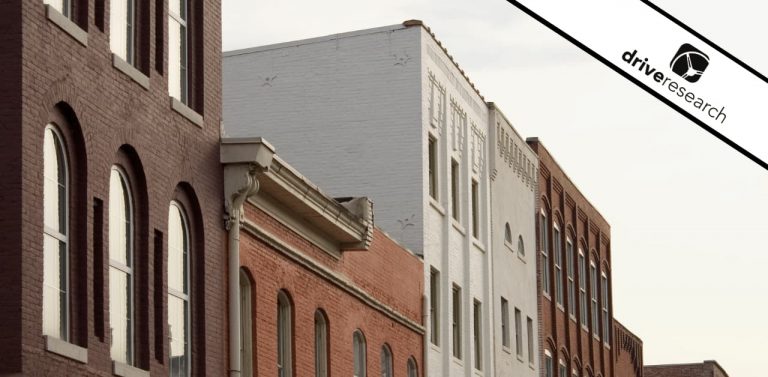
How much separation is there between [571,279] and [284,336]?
2646 cm

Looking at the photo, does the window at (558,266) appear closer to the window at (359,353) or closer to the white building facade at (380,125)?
the white building facade at (380,125)

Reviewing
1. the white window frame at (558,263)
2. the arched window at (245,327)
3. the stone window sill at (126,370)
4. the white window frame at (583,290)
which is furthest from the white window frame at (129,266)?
the white window frame at (583,290)

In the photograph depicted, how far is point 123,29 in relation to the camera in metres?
17.7

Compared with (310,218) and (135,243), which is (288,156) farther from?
(135,243)

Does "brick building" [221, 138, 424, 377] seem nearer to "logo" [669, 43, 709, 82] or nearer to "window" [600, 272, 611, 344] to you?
"logo" [669, 43, 709, 82]

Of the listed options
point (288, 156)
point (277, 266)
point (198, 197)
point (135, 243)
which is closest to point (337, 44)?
point (288, 156)

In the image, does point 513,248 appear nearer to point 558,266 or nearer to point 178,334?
point 558,266

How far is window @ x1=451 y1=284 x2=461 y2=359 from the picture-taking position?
3519 centimetres

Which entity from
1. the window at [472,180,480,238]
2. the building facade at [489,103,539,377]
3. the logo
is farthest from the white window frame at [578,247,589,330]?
the logo

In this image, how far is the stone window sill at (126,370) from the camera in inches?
631

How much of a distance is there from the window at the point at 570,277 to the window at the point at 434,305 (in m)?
14.9

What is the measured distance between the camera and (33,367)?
1370 centimetres

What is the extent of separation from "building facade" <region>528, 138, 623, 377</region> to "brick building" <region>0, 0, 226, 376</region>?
25.7 m

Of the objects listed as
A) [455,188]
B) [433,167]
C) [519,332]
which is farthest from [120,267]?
[519,332]
